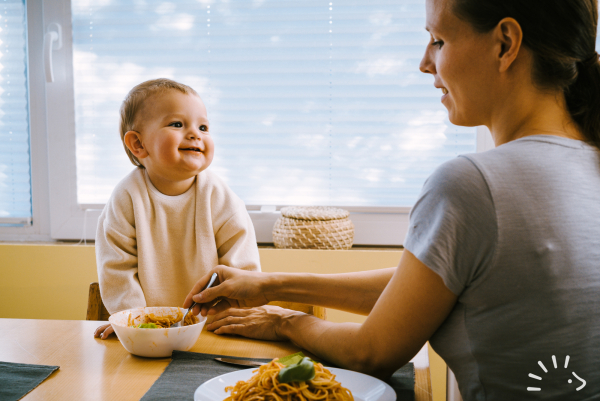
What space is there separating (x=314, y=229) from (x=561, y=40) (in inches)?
55.7

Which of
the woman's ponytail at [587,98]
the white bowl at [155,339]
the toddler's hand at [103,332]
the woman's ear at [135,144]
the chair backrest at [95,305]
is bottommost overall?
the chair backrest at [95,305]

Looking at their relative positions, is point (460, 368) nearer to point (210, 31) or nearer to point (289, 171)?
point (289, 171)

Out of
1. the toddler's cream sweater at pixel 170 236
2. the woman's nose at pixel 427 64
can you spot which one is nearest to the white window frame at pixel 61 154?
the toddler's cream sweater at pixel 170 236

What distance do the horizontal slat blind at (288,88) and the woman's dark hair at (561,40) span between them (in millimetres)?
1535

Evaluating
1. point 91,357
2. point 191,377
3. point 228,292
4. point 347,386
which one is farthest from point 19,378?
point 347,386

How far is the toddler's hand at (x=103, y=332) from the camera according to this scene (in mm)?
1033

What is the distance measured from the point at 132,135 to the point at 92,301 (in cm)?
51

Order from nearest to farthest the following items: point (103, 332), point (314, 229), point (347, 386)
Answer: point (347, 386) → point (103, 332) → point (314, 229)

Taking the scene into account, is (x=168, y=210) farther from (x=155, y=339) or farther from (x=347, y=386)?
(x=347, y=386)

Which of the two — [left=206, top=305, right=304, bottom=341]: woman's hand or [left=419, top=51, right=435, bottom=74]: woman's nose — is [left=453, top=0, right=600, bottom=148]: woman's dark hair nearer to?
[left=419, top=51, right=435, bottom=74]: woman's nose

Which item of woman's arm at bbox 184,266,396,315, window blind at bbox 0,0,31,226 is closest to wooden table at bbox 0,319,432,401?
woman's arm at bbox 184,266,396,315

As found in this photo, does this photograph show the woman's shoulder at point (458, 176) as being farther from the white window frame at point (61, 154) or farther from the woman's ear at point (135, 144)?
the white window frame at point (61, 154)

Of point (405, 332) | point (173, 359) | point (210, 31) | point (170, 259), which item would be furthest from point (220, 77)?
point (405, 332)

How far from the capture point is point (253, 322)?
3.49ft
